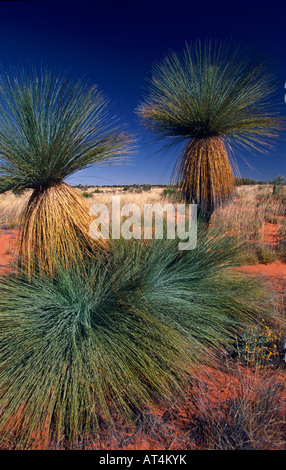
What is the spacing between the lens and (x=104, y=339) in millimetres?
2215

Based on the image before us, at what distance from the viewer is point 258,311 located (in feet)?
10.0

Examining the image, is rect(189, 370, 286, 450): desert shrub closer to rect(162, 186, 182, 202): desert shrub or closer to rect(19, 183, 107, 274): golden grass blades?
rect(19, 183, 107, 274): golden grass blades

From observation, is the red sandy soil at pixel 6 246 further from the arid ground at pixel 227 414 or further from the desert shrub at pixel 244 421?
the desert shrub at pixel 244 421

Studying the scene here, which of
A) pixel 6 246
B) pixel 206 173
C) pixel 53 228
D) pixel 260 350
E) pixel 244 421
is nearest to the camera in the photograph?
pixel 244 421

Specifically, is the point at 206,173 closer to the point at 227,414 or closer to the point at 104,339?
the point at 104,339

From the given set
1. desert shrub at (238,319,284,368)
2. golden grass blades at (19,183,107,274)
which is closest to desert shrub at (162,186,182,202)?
golden grass blades at (19,183,107,274)

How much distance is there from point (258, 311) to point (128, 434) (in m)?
2.02

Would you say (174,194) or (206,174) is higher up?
(206,174)

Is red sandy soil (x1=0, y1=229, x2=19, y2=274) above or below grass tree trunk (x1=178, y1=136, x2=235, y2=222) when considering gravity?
below

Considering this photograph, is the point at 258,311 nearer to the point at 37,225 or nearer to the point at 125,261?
the point at 125,261

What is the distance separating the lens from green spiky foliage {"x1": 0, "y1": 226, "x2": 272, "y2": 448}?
1.84 metres

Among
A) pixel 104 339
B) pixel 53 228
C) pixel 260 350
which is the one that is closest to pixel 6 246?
pixel 53 228
